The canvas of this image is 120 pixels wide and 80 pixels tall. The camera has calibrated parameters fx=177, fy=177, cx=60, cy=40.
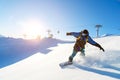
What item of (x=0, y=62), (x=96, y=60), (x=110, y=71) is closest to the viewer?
(x=110, y=71)

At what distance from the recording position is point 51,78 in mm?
6926

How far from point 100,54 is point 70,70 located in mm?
2170

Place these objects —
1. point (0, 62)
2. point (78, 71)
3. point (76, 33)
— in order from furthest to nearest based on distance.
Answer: point (0, 62) → point (76, 33) → point (78, 71)

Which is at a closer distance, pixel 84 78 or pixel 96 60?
pixel 84 78

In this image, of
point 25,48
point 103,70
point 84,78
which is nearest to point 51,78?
point 84,78

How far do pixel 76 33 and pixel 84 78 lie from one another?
3062mm

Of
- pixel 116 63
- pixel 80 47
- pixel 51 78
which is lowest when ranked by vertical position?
pixel 51 78

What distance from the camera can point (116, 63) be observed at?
7469mm

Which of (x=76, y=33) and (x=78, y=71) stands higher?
(x=76, y=33)

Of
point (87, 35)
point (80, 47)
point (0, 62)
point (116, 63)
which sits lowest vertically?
point (0, 62)

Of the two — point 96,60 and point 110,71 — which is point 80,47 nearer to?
point 96,60

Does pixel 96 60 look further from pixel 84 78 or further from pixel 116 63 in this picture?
pixel 84 78

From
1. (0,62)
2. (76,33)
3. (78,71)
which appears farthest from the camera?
(0,62)

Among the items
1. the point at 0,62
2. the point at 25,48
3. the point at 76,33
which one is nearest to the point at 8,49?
the point at 25,48
